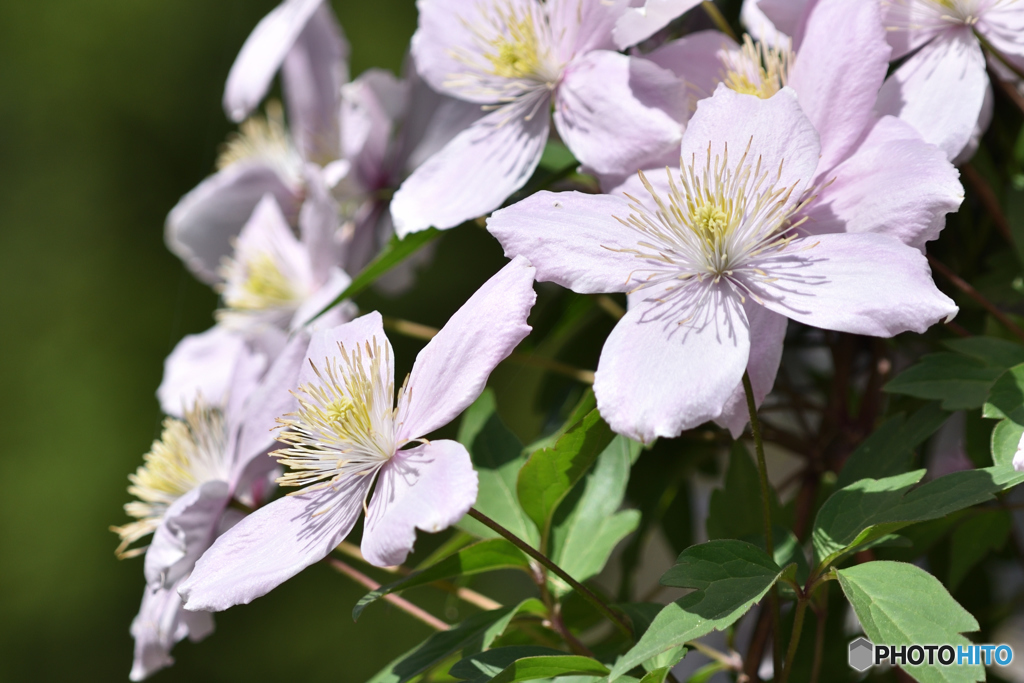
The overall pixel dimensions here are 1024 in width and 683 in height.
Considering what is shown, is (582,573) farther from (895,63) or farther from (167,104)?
(167,104)

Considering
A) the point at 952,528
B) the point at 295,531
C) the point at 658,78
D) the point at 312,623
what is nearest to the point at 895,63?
the point at 658,78

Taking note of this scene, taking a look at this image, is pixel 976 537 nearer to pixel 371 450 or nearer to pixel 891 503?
pixel 891 503

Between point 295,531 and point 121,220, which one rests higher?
point 295,531

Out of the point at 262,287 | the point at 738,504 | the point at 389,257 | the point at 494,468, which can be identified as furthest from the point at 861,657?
the point at 262,287

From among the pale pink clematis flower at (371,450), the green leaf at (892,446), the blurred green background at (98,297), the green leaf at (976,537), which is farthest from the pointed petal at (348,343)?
the blurred green background at (98,297)

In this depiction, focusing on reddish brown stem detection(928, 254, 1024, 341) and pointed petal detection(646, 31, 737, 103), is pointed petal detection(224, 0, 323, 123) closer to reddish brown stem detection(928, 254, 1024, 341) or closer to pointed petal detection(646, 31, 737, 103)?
pointed petal detection(646, 31, 737, 103)
